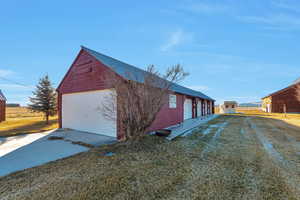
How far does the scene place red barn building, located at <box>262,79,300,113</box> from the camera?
23156mm

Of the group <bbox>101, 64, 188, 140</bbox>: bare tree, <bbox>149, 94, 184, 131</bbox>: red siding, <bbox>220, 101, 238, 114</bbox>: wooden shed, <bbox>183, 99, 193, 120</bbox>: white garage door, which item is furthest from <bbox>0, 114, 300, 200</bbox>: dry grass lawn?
Answer: <bbox>220, 101, 238, 114</bbox>: wooden shed

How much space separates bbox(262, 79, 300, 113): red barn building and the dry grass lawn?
28305 mm

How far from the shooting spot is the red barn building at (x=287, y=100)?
23.2m

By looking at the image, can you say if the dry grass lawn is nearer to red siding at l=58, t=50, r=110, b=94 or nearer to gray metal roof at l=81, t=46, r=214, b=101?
gray metal roof at l=81, t=46, r=214, b=101

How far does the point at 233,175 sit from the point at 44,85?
58.6 feet

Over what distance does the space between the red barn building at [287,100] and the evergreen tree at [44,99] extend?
3614cm

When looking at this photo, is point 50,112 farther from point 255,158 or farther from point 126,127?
point 255,158

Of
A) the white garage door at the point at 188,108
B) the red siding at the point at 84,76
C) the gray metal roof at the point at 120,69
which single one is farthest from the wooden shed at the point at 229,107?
the red siding at the point at 84,76

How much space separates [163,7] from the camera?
314 inches

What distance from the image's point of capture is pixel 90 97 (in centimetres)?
790

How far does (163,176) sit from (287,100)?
109 ft

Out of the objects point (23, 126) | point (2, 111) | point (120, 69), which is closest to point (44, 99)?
point (23, 126)

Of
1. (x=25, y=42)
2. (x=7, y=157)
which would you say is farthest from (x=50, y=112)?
(x=7, y=157)

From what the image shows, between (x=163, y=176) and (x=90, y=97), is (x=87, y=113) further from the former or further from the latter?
(x=163, y=176)
